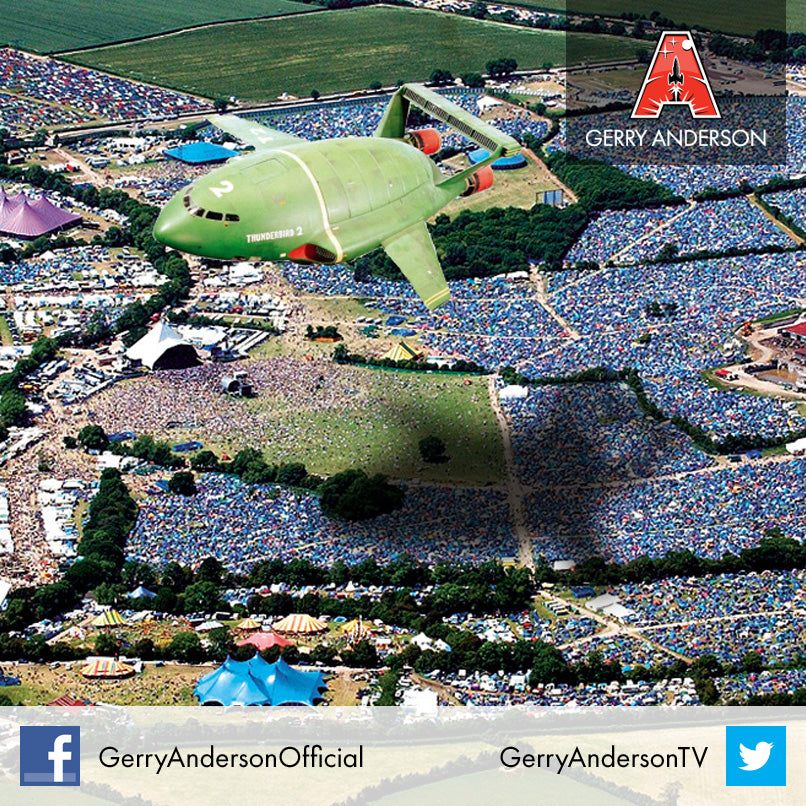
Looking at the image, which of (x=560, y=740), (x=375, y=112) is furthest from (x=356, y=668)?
(x=375, y=112)

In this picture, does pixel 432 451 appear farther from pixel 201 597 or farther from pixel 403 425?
pixel 201 597

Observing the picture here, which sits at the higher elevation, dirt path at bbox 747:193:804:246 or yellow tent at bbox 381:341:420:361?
dirt path at bbox 747:193:804:246

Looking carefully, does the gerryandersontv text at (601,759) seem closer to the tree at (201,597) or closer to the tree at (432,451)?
the tree at (201,597)

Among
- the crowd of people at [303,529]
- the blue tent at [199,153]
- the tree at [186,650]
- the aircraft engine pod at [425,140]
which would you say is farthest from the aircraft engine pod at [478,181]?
the blue tent at [199,153]

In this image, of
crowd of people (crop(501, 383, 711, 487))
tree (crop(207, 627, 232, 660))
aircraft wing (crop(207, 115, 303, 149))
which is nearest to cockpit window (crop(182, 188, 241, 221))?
aircraft wing (crop(207, 115, 303, 149))

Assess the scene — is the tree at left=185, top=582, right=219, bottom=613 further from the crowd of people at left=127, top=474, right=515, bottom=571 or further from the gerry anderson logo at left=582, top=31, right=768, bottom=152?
the gerry anderson logo at left=582, top=31, right=768, bottom=152
